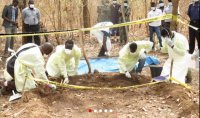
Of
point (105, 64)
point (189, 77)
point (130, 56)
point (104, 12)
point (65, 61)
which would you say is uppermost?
point (104, 12)

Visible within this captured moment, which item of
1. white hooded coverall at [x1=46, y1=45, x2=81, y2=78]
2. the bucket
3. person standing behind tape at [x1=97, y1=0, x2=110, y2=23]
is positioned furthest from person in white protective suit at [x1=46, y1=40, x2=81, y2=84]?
person standing behind tape at [x1=97, y1=0, x2=110, y2=23]

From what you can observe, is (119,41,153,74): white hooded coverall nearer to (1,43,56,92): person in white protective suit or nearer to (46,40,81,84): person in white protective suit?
(46,40,81,84): person in white protective suit

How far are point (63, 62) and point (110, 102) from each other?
1.57 meters

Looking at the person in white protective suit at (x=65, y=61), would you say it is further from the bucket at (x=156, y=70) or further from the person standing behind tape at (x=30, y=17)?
the person standing behind tape at (x=30, y=17)

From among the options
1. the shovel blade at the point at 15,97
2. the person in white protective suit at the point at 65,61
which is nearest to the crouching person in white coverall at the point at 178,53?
the person in white protective suit at the point at 65,61

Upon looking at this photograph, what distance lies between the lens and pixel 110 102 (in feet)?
14.0

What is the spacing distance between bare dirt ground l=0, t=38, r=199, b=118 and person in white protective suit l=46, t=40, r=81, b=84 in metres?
0.44

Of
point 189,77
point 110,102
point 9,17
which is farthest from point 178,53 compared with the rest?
point 9,17

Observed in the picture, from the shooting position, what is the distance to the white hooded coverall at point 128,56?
537cm

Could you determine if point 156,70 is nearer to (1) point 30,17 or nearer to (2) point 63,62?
(2) point 63,62

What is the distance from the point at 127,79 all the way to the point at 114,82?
0.35 metres

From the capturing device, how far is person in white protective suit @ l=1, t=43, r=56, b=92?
421 centimetres

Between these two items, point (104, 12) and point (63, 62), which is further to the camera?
point (104, 12)

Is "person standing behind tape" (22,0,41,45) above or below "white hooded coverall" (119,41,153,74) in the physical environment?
above
